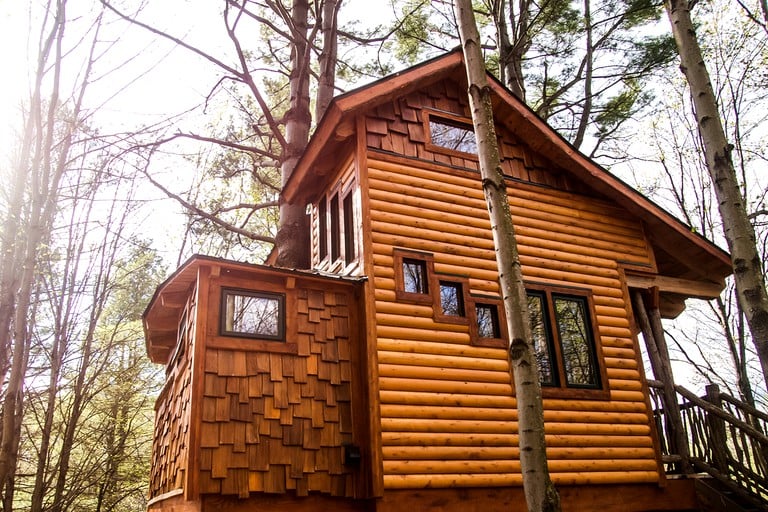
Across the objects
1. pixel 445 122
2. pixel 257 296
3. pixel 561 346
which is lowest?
pixel 561 346

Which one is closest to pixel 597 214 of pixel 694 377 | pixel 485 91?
pixel 485 91

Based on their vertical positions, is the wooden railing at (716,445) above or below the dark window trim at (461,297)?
below

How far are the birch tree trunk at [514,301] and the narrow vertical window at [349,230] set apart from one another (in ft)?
11.5

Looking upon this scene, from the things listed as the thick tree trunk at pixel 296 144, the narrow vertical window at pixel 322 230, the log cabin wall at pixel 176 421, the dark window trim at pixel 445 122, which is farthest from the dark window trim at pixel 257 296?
the thick tree trunk at pixel 296 144

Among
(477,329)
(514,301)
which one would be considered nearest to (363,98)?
(477,329)

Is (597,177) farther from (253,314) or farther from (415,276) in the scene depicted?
(253,314)

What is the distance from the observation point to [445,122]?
997 centimetres

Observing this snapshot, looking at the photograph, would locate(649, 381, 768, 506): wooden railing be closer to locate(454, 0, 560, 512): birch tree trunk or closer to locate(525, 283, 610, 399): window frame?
locate(525, 283, 610, 399): window frame

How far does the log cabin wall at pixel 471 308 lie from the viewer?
7.59m

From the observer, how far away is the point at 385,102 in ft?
30.4

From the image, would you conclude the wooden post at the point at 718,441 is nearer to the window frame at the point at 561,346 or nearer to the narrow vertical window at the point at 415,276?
the window frame at the point at 561,346

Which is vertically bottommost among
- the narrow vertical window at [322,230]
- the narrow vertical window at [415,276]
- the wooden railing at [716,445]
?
the wooden railing at [716,445]

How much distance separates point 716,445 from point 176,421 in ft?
26.6

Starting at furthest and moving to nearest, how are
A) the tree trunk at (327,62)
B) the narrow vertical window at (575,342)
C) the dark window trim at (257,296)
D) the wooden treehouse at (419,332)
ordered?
the tree trunk at (327,62), the narrow vertical window at (575,342), the dark window trim at (257,296), the wooden treehouse at (419,332)
